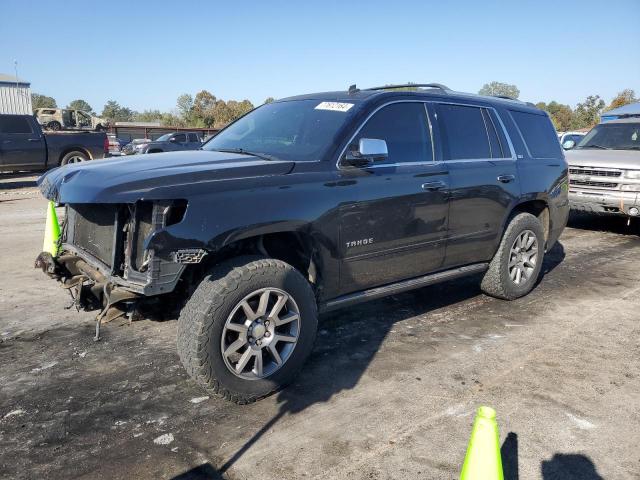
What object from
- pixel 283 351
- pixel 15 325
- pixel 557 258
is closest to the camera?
pixel 283 351

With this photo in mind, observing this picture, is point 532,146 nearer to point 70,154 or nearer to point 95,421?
point 95,421

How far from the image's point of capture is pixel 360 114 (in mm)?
3936

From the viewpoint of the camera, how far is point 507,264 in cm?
516

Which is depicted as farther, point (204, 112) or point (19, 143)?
point (204, 112)

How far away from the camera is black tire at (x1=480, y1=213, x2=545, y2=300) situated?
512 cm

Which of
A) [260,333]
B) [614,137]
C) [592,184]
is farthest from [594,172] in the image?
[260,333]

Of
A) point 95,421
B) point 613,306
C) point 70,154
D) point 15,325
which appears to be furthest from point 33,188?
point 613,306

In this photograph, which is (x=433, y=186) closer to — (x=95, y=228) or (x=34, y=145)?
(x=95, y=228)

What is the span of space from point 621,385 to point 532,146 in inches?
108

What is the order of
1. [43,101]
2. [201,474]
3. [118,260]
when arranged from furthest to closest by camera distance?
[43,101]
[118,260]
[201,474]

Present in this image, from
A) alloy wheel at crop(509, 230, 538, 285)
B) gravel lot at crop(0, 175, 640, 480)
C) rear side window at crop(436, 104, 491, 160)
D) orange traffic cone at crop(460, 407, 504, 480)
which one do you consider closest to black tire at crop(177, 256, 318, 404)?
gravel lot at crop(0, 175, 640, 480)

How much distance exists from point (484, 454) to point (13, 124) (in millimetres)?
16259

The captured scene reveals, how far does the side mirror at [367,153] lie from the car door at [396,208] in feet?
0.19

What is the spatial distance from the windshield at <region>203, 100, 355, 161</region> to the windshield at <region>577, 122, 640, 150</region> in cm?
738
